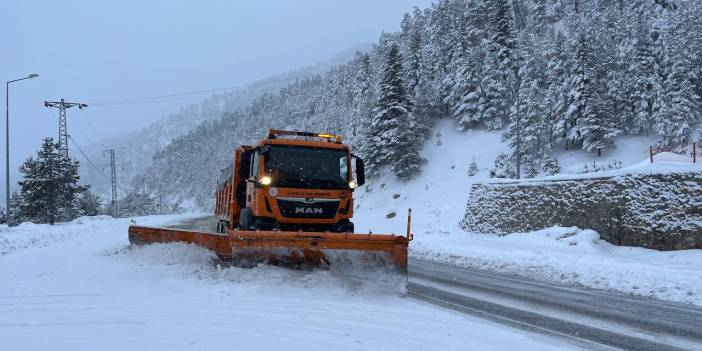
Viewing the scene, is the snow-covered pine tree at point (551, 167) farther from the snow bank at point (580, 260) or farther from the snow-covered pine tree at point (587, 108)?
the snow bank at point (580, 260)

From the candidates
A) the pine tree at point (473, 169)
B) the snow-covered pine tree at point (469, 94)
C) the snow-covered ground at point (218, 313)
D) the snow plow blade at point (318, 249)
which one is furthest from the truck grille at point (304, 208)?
the snow-covered pine tree at point (469, 94)

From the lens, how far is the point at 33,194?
34844 mm

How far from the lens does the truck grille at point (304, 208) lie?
9289 mm

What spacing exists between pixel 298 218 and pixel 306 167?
1046mm

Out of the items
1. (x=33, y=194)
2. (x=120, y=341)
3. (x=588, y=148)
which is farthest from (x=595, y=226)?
(x=33, y=194)

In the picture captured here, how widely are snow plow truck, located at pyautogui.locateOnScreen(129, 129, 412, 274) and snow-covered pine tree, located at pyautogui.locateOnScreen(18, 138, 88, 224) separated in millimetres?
29290

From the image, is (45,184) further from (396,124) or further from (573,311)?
(573,311)

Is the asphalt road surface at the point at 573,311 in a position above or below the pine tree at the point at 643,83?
below

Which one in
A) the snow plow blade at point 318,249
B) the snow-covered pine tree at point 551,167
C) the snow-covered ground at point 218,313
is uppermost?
the snow-covered pine tree at point 551,167

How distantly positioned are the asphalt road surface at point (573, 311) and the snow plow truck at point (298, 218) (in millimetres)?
1228

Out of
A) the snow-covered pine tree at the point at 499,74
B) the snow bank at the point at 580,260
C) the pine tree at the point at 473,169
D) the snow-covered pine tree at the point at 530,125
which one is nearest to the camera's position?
the snow bank at the point at 580,260

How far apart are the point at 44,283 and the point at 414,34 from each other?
4761 cm

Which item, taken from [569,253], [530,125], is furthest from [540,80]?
[569,253]

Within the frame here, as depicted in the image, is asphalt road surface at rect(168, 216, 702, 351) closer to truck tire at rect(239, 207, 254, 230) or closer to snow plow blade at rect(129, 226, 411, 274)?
snow plow blade at rect(129, 226, 411, 274)
